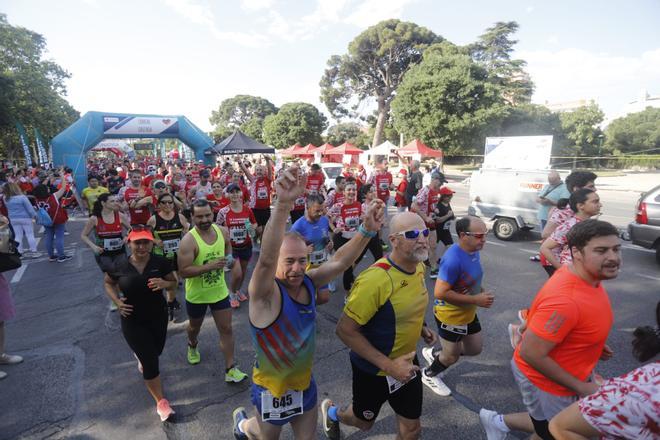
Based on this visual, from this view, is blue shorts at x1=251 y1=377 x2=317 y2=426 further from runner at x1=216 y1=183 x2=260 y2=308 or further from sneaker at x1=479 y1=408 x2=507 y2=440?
runner at x1=216 y1=183 x2=260 y2=308

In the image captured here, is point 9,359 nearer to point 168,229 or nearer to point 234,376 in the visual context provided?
point 168,229

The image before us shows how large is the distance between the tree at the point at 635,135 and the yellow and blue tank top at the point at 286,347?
177 ft

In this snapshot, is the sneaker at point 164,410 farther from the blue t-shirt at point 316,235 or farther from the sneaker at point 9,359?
the blue t-shirt at point 316,235

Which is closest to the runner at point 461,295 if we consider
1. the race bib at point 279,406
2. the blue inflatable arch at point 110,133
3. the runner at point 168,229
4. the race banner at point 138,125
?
the race bib at point 279,406

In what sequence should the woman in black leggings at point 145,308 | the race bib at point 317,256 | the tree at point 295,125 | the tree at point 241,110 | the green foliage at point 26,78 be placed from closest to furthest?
the woman in black leggings at point 145,308 < the race bib at point 317,256 < the green foliage at point 26,78 < the tree at point 295,125 < the tree at point 241,110

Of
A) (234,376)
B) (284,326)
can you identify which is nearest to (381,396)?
(284,326)

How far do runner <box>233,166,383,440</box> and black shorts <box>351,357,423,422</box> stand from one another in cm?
34

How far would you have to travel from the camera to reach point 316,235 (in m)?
4.99

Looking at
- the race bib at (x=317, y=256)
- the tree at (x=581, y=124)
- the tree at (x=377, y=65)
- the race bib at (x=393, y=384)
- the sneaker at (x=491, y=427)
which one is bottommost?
the sneaker at (x=491, y=427)

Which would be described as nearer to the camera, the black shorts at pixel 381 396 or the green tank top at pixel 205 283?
the black shorts at pixel 381 396

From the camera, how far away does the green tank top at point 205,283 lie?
3629 mm

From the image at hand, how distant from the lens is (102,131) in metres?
15.6

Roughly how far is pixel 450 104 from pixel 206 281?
29.9 metres

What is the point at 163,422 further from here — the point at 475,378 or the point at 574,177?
the point at 574,177
